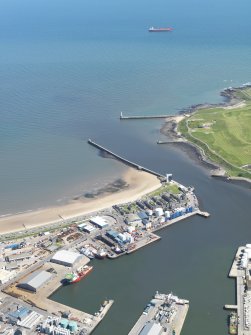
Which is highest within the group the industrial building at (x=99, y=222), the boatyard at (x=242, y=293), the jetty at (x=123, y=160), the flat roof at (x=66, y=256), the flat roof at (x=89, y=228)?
the jetty at (x=123, y=160)

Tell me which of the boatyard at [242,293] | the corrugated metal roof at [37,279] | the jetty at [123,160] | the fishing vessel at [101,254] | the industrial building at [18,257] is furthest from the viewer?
the jetty at [123,160]

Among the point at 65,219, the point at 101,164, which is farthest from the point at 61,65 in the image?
the point at 65,219

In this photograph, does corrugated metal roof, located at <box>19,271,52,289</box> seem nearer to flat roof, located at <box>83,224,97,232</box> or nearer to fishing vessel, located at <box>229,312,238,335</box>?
flat roof, located at <box>83,224,97,232</box>

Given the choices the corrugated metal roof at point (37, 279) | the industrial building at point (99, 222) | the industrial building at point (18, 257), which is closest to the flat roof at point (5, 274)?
the corrugated metal roof at point (37, 279)

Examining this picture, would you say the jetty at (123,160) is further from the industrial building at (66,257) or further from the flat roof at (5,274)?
the flat roof at (5,274)

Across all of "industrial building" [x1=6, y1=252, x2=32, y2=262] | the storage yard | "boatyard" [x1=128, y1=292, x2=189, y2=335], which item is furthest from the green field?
"industrial building" [x1=6, y1=252, x2=32, y2=262]
